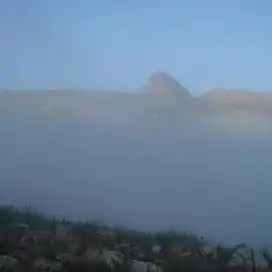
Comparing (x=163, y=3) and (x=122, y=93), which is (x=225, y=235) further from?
(x=163, y=3)

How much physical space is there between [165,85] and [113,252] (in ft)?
2.22

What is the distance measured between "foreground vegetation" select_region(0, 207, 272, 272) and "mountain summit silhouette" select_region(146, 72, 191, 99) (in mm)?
545

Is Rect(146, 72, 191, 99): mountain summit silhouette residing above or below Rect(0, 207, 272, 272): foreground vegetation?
above

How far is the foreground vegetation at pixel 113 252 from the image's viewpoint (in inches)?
83.7

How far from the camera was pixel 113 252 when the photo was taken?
2131 mm

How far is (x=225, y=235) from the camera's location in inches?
84.7

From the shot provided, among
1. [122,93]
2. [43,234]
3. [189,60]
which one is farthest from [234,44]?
[43,234]

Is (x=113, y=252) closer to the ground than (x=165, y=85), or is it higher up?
closer to the ground

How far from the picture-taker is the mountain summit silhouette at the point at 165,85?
2.19 meters

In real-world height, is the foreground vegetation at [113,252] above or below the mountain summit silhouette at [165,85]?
below

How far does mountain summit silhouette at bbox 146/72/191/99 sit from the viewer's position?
2188 millimetres

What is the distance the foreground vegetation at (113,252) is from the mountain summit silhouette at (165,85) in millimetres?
545

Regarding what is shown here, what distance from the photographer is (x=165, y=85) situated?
218 cm

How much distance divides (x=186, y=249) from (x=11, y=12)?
117 cm
